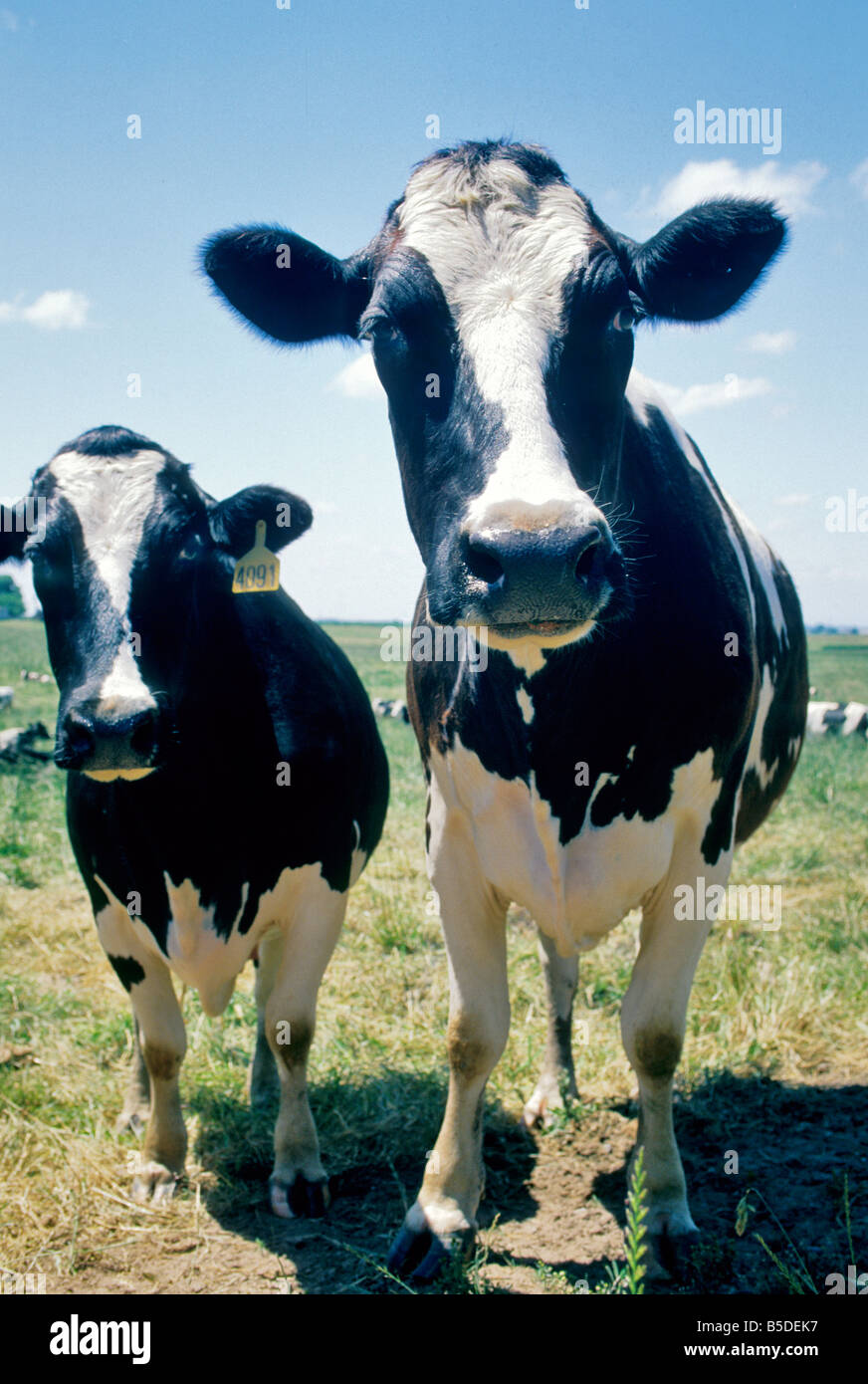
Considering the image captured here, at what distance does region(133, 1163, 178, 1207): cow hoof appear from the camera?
3875 mm

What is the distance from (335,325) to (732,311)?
1279 mm

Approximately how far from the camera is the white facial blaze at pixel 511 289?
241 centimetres

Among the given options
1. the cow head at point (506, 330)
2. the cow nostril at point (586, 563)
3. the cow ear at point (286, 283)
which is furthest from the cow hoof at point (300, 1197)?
the cow ear at point (286, 283)

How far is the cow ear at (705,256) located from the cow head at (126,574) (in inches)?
59.3

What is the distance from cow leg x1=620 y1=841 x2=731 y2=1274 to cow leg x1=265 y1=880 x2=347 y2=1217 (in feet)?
3.87

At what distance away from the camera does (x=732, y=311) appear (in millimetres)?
3453

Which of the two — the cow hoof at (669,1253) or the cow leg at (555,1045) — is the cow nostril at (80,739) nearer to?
the cow leg at (555,1045)

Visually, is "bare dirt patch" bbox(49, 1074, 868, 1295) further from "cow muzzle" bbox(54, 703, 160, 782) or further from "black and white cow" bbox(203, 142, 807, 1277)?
"cow muzzle" bbox(54, 703, 160, 782)

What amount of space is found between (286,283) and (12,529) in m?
1.35

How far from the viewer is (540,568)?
91.3 inches

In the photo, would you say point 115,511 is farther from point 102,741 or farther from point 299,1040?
point 299,1040

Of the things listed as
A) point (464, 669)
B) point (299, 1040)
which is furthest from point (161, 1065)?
point (464, 669)
